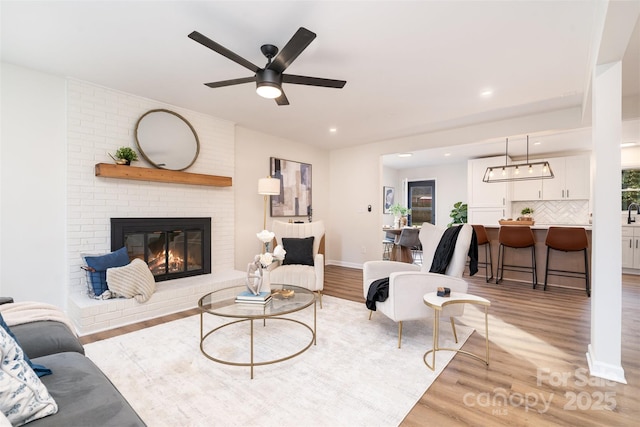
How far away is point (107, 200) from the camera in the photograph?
336 centimetres

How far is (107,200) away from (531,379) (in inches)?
166

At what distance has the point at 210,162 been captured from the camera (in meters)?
4.29

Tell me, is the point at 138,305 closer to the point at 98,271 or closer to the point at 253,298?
the point at 98,271

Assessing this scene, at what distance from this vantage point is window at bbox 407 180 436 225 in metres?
8.66

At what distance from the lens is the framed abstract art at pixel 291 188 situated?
5316mm

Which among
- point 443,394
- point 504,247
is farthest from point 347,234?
point 443,394

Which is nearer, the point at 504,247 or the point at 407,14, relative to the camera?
the point at 407,14

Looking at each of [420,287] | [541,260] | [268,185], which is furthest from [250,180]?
[541,260]

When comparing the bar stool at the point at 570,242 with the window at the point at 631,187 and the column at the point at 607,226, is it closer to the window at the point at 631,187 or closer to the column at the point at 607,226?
the column at the point at 607,226

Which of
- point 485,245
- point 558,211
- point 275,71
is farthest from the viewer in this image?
point 558,211

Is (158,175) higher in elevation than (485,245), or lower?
higher

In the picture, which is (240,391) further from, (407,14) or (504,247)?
(504,247)

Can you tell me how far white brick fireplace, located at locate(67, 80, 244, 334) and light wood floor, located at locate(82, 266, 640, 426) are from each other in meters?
0.22

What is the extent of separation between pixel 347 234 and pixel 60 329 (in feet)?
16.2
